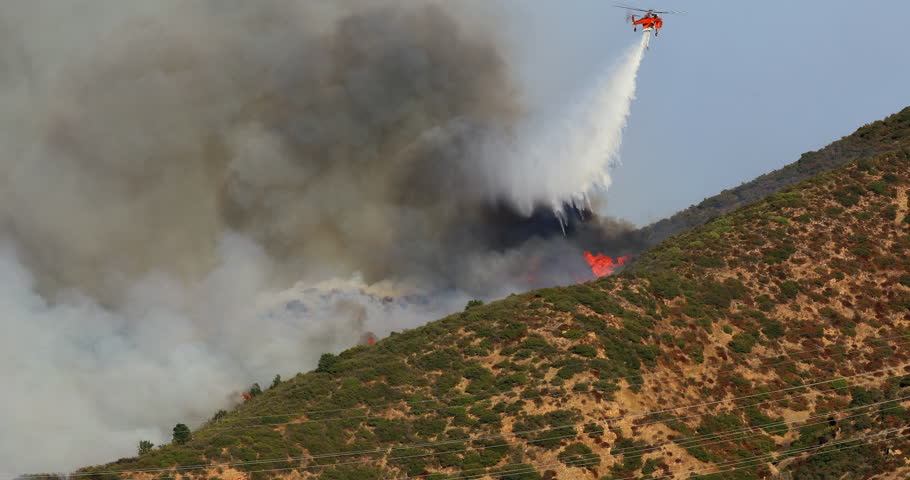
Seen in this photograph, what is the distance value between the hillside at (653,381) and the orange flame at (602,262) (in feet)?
138

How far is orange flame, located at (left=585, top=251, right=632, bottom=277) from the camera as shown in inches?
7472

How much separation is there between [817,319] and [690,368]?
58.4 ft

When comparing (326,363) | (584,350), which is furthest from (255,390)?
(584,350)

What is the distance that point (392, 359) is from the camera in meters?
126

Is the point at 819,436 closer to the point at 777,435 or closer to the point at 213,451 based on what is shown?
the point at 777,435

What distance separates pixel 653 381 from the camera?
4705 inches

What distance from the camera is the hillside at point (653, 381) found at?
108 m

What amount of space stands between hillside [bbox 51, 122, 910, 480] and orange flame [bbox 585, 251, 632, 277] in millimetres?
42039

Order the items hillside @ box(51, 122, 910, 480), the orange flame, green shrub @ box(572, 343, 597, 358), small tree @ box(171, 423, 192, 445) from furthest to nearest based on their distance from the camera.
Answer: the orange flame < green shrub @ box(572, 343, 597, 358) < small tree @ box(171, 423, 192, 445) < hillside @ box(51, 122, 910, 480)

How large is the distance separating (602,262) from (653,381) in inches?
2873

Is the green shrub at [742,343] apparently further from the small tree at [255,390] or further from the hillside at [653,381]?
the small tree at [255,390]

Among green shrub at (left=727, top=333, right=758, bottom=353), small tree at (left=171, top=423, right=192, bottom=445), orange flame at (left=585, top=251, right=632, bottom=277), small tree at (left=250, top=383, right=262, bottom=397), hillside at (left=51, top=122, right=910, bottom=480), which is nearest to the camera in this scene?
hillside at (left=51, top=122, right=910, bottom=480)

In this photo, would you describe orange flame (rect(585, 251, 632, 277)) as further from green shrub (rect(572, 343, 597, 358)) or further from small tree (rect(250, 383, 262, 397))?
green shrub (rect(572, 343, 597, 358))

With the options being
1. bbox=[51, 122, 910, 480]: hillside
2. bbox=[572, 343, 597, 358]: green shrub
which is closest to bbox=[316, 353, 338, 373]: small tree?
bbox=[51, 122, 910, 480]: hillside
